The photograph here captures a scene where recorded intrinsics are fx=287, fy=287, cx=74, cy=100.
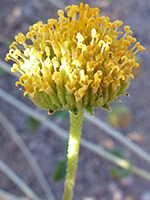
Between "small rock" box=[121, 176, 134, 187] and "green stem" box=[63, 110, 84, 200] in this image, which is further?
"small rock" box=[121, 176, 134, 187]

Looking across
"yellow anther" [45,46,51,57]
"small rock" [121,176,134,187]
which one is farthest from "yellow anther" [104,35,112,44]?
"small rock" [121,176,134,187]

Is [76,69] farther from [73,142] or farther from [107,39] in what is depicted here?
[73,142]

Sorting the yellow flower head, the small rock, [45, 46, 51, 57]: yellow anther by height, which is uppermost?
[45, 46, 51, 57]: yellow anther

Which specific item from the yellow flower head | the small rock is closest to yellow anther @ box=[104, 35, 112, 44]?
the yellow flower head

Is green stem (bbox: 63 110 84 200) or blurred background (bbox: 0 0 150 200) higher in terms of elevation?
green stem (bbox: 63 110 84 200)

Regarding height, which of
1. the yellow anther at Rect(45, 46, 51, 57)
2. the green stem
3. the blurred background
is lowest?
the blurred background

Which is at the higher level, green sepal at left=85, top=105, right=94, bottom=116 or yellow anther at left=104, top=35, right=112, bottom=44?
yellow anther at left=104, top=35, right=112, bottom=44

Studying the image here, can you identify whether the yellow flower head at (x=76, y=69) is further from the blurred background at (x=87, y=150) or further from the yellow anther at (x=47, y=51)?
the blurred background at (x=87, y=150)

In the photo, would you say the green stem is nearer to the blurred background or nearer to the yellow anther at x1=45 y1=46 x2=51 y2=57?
the yellow anther at x1=45 y1=46 x2=51 y2=57

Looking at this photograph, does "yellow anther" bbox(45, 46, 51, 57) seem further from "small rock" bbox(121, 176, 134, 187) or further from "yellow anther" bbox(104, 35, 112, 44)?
"small rock" bbox(121, 176, 134, 187)
